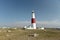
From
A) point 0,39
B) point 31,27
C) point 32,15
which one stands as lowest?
point 0,39

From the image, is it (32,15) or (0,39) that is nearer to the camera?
(0,39)

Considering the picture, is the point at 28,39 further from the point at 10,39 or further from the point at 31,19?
the point at 31,19

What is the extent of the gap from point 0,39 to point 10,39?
1.42 meters

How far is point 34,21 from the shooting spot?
50500mm

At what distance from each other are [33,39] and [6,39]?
12.4 ft

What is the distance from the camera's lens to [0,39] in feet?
79.0

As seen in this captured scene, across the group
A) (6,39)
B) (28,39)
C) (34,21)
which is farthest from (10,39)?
(34,21)

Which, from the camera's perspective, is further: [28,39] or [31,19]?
[31,19]

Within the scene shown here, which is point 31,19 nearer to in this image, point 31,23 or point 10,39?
point 31,23

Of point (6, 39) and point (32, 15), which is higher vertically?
point (32, 15)

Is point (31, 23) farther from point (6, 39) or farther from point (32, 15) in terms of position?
point (6, 39)

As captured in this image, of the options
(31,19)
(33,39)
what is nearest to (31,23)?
(31,19)

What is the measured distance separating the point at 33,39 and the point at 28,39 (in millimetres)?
724

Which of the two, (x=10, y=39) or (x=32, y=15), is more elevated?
(x=32, y=15)
